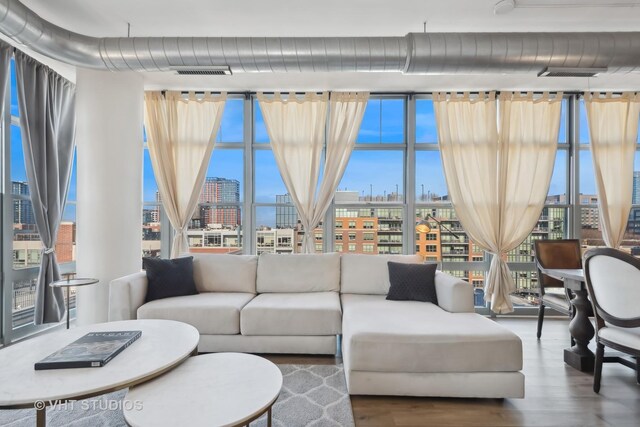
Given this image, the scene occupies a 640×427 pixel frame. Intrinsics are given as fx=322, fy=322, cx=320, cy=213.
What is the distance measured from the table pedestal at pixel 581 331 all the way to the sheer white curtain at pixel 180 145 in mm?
3992

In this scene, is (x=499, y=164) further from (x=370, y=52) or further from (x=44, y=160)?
(x=44, y=160)

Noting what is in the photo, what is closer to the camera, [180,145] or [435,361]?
[435,361]

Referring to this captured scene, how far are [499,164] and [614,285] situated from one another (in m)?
2.11

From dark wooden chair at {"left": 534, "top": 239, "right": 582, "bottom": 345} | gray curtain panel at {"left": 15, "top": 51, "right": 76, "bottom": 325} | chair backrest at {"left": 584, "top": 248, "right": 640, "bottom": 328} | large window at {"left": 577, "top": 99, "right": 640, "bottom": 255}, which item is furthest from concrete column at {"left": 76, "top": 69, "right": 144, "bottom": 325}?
large window at {"left": 577, "top": 99, "right": 640, "bottom": 255}

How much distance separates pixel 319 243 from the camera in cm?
420

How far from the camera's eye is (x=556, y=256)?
133 inches

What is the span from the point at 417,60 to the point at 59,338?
318 centimetres

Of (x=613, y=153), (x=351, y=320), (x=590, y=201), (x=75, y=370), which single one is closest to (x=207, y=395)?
(x=75, y=370)

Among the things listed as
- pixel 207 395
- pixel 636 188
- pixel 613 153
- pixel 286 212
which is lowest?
pixel 207 395

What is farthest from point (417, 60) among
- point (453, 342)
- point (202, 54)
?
point (453, 342)

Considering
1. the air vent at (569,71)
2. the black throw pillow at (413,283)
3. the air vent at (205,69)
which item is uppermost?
the air vent at (205,69)

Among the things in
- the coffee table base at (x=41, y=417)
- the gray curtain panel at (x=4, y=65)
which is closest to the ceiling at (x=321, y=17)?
the gray curtain panel at (x=4, y=65)

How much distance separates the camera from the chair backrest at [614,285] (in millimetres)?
2053

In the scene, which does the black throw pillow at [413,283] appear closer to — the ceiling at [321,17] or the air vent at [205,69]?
the ceiling at [321,17]
